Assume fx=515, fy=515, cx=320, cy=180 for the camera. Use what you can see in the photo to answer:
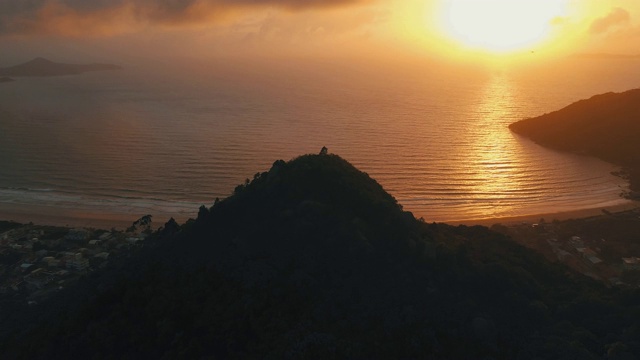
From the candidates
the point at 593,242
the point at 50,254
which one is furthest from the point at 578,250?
the point at 50,254

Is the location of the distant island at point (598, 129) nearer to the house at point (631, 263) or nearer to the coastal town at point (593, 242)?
the coastal town at point (593, 242)

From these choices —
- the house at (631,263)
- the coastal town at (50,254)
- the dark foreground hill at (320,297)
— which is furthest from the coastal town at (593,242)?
the coastal town at (50,254)

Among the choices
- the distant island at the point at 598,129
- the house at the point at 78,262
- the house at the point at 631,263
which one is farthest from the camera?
the distant island at the point at 598,129

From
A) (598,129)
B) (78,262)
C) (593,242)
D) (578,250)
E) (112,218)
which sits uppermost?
(598,129)

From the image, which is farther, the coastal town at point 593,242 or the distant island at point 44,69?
the distant island at point 44,69

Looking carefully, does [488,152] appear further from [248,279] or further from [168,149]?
[248,279]

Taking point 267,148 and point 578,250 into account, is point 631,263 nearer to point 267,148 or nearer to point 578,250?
point 578,250

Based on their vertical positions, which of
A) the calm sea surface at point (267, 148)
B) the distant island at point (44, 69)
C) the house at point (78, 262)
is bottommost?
the house at point (78, 262)
